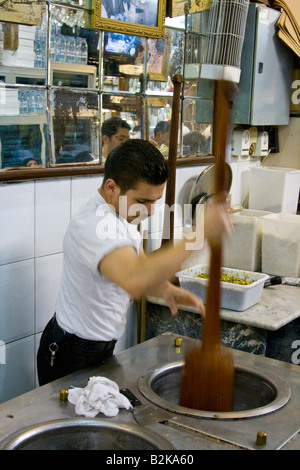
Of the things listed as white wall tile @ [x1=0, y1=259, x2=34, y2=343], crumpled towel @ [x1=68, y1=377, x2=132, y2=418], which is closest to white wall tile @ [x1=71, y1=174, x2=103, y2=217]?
white wall tile @ [x1=0, y1=259, x2=34, y2=343]

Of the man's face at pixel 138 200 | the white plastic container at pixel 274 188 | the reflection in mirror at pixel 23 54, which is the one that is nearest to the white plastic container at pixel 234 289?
the man's face at pixel 138 200

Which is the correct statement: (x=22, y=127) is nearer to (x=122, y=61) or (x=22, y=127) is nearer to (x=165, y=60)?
(x=122, y=61)

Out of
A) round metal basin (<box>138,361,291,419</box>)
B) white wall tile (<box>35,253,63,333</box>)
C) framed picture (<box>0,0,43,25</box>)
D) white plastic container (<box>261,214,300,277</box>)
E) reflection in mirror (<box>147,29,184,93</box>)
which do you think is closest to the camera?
round metal basin (<box>138,361,291,419</box>)

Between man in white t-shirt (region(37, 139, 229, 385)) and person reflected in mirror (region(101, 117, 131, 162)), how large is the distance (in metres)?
0.90

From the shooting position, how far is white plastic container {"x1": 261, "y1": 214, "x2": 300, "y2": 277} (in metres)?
3.59

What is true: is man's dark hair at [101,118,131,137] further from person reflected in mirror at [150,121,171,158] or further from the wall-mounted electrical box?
the wall-mounted electrical box

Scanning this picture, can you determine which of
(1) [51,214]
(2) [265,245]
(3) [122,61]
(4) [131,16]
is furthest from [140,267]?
(2) [265,245]

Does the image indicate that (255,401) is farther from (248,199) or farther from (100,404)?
(248,199)

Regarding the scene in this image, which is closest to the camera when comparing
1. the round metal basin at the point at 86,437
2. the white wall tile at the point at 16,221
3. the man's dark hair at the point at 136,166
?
the round metal basin at the point at 86,437

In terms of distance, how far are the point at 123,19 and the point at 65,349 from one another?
174 centimetres

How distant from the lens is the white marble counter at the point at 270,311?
2.90 m

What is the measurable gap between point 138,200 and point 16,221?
81 centimetres

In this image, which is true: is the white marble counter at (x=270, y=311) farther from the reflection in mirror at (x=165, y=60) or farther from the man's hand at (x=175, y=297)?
the reflection in mirror at (x=165, y=60)
